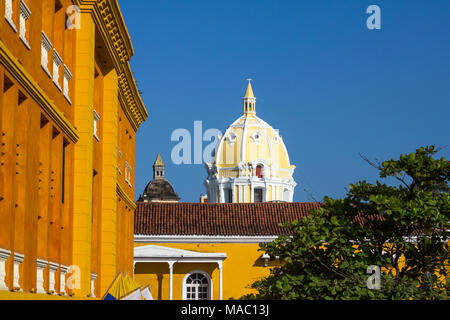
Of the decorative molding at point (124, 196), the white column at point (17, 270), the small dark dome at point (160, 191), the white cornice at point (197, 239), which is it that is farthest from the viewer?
the small dark dome at point (160, 191)

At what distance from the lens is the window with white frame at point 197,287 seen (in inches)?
1761

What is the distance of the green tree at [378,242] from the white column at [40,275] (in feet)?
17.5

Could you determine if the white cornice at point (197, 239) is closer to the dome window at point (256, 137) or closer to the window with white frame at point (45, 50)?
the window with white frame at point (45, 50)

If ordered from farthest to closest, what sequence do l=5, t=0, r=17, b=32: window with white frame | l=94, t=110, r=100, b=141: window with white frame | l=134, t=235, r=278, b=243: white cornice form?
l=134, t=235, r=278, b=243: white cornice → l=94, t=110, r=100, b=141: window with white frame → l=5, t=0, r=17, b=32: window with white frame

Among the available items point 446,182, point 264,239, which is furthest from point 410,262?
point 264,239

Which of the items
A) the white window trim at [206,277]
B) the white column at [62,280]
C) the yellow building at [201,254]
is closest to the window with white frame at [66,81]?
the white column at [62,280]

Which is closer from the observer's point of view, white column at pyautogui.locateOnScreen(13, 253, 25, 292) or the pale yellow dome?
white column at pyautogui.locateOnScreen(13, 253, 25, 292)

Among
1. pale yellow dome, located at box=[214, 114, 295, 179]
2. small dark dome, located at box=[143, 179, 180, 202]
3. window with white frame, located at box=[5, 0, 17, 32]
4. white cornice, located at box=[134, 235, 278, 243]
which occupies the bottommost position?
white cornice, located at box=[134, 235, 278, 243]

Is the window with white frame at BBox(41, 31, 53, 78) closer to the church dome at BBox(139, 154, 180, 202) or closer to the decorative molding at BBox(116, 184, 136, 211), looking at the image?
the decorative molding at BBox(116, 184, 136, 211)

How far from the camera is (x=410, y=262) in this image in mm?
18688

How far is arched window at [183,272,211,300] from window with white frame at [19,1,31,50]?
3198 cm

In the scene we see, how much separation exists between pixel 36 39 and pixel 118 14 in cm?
651

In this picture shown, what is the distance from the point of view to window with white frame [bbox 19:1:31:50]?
13416mm

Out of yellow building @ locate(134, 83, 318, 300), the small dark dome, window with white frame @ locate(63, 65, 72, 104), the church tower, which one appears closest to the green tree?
window with white frame @ locate(63, 65, 72, 104)
